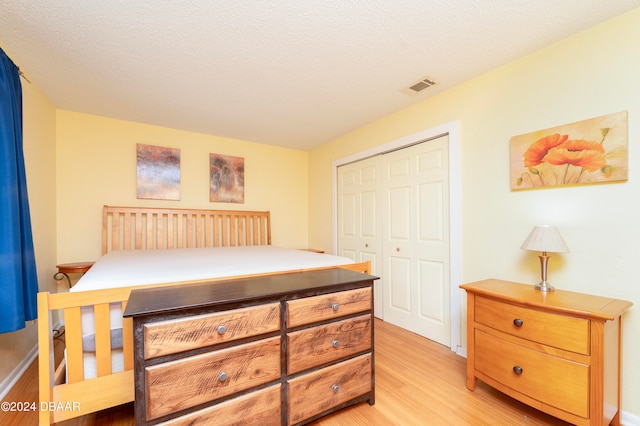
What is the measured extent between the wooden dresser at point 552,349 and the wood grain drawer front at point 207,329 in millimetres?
1449

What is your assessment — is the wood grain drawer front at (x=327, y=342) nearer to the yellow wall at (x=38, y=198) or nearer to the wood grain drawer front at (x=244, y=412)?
the wood grain drawer front at (x=244, y=412)

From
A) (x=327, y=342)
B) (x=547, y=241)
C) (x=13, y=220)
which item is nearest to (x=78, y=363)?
(x=13, y=220)

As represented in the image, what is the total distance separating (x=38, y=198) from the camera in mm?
2539

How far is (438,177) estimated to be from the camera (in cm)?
274

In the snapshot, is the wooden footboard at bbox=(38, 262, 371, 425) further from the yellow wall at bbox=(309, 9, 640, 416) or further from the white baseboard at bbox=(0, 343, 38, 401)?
the yellow wall at bbox=(309, 9, 640, 416)

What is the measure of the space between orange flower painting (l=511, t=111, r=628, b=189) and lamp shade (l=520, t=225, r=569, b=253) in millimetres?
390

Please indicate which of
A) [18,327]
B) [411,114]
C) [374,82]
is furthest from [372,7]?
[18,327]

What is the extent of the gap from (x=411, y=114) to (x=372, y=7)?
1563 mm

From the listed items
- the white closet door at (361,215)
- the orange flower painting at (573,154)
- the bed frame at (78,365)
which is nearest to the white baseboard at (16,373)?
the bed frame at (78,365)

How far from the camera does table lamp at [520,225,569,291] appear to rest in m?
1.74

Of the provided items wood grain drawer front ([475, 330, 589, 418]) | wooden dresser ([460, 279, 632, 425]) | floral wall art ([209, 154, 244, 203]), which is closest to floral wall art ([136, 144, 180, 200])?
floral wall art ([209, 154, 244, 203])

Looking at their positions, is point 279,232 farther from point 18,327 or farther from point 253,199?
point 18,327

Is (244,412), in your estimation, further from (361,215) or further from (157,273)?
(361,215)

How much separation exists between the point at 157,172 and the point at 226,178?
0.89 meters
